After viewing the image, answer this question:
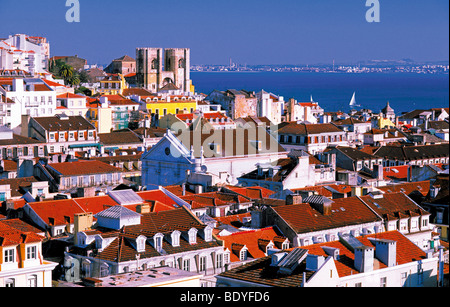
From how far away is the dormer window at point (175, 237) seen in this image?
13.6 metres

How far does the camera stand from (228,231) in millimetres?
15602

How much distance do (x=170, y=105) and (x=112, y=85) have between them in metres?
7.12

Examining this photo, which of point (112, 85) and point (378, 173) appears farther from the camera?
point (112, 85)

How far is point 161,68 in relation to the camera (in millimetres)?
59188

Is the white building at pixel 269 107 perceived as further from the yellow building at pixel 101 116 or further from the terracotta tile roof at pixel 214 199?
the terracotta tile roof at pixel 214 199

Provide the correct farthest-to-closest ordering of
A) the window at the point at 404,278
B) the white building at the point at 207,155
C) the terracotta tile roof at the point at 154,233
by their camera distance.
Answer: the white building at the point at 207,155 < the terracotta tile roof at the point at 154,233 < the window at the point at 404,278

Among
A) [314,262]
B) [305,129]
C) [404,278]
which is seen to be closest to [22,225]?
[404,278]

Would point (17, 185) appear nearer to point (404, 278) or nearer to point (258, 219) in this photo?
point (258, 219)

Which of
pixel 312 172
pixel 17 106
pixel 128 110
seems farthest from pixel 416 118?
pixel 312 172

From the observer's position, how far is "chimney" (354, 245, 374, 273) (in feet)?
37.4

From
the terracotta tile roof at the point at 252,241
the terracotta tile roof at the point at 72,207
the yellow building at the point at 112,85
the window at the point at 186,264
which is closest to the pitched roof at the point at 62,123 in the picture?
the yellow building at the point at 112,85

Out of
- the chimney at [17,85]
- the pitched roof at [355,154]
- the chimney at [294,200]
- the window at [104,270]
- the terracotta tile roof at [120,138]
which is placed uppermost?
the chimney at [17,85]

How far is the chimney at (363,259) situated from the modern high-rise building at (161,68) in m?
45.9
